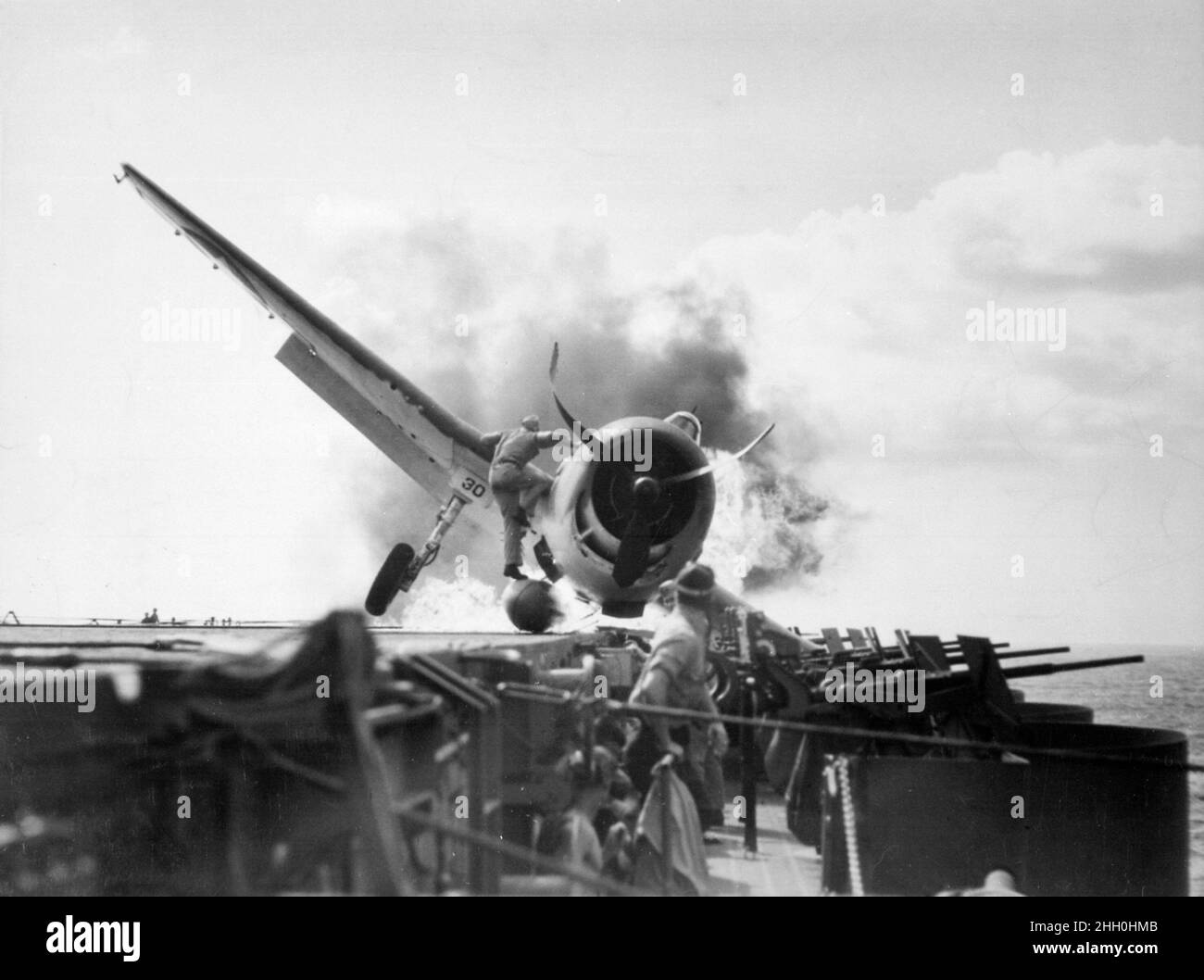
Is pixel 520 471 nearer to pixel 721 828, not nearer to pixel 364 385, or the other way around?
pixel 364 385

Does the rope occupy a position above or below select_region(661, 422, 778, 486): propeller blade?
below

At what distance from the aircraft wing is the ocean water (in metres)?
6.04

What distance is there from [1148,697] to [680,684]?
1410 inches

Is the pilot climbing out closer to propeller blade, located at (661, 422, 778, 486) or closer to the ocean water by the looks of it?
propeller blade, located at (661, 422, 778, 486)

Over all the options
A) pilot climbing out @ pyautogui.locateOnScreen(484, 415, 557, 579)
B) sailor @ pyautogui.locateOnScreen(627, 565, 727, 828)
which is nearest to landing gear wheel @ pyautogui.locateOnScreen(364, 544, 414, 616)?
pilot climbing out @ pyautogui.locateOnScreen(484, 415, 557, 579)

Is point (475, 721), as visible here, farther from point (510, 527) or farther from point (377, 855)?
point (510, 527)

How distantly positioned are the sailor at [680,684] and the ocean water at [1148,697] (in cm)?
297

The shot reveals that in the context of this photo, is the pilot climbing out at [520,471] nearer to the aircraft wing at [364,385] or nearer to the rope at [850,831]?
the aircraft wing at [364,385]

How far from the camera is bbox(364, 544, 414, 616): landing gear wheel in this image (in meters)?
10.5

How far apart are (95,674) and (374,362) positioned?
7645mm

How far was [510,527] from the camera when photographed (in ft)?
31.1

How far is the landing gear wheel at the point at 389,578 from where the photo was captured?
34.4ft

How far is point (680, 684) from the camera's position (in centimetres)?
576

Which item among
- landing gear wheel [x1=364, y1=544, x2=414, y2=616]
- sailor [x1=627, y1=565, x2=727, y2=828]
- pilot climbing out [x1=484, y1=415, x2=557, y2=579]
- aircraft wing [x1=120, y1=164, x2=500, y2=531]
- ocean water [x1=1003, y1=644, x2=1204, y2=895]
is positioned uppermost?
aircraft wing [x1=120, y1=164, x2=500, y2=531]
